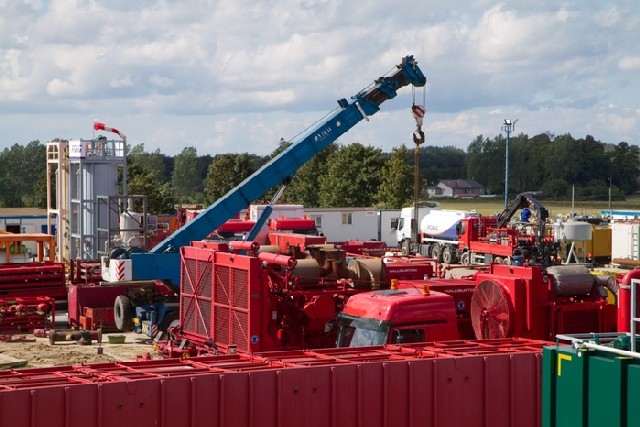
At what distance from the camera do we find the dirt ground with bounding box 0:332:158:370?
987 inches

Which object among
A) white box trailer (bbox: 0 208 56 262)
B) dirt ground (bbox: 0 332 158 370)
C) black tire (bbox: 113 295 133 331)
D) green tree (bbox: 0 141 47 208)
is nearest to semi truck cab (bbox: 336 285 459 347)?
dirt ground (bbox: 0 332 158 370)

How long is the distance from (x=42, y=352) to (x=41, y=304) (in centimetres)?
402

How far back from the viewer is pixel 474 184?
17812 centimetres

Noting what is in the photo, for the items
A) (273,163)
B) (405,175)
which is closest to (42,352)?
(273,163)

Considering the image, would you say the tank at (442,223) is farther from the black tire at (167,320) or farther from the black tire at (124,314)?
the black tire at (167,320)

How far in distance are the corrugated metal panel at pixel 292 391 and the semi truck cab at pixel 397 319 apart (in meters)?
1.69

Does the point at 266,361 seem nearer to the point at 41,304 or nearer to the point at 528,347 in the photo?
the point at 528,347

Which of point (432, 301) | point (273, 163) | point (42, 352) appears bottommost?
point (42, 352)

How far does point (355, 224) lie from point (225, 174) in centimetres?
3310

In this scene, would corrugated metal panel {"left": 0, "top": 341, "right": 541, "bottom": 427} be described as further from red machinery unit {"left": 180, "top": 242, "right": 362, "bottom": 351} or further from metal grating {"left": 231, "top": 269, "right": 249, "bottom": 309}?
metal grating {"left": 231, "top": 269, "right": 249, "bottom": 309}

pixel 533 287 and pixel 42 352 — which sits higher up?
pixel 533 287

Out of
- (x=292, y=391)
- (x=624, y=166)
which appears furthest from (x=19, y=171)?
(x=292, y=391)

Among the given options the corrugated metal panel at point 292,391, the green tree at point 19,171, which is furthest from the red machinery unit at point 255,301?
the green tree at point 19,171

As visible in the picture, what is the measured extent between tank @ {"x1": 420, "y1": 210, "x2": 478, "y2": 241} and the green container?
140 feet
